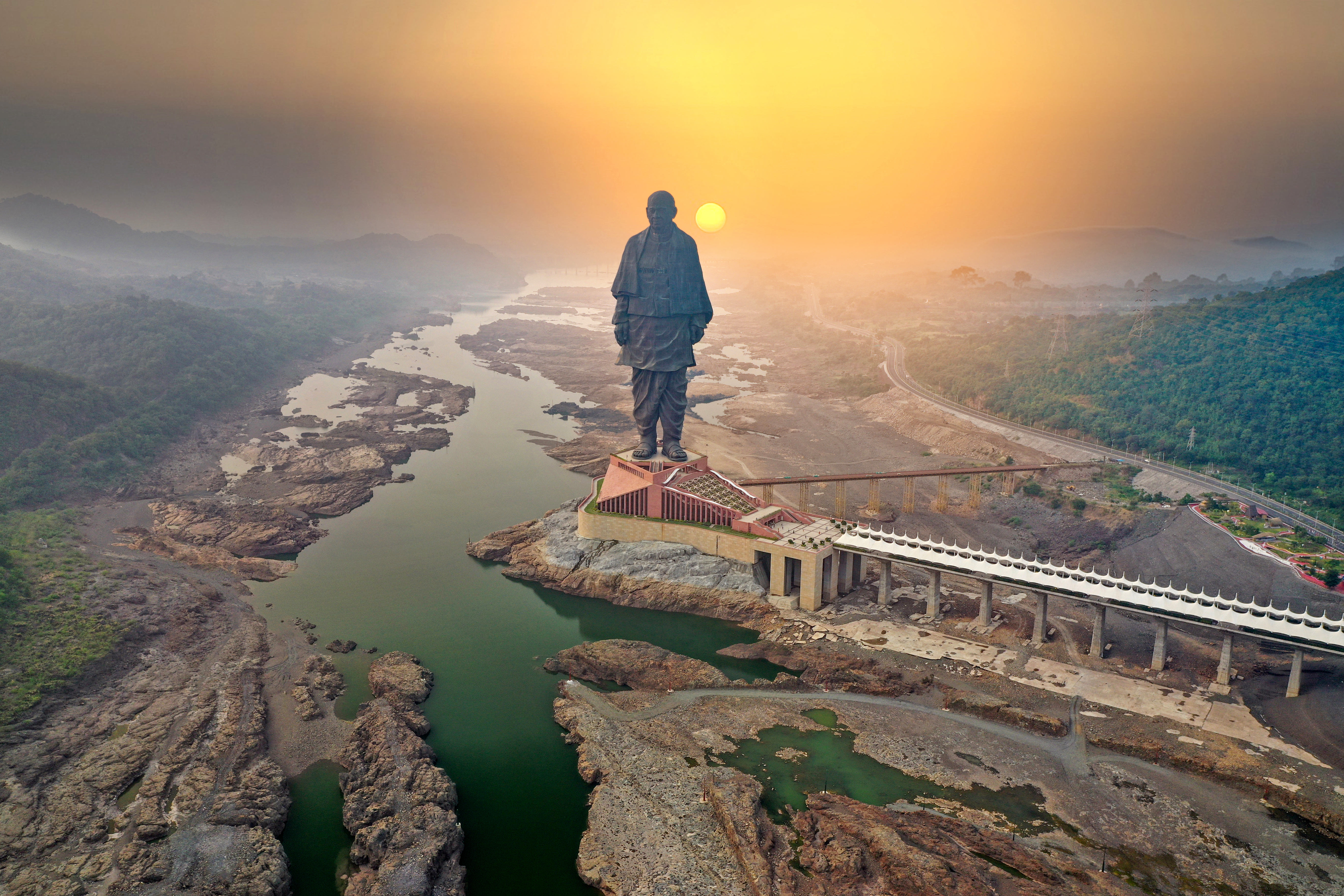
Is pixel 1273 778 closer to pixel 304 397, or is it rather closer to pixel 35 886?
pixel 35 886

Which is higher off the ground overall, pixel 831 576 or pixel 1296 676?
pixel 831 576

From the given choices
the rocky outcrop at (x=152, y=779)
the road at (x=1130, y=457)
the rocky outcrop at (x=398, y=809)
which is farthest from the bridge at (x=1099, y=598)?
the rocky outcrop at (x=152, y=779)

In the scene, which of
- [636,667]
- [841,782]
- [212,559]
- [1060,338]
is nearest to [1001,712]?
[841,782]

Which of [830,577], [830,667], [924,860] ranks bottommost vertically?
[830,667]

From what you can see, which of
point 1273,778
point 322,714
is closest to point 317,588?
point 322,714

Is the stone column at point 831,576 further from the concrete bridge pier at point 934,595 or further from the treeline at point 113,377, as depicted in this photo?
the treeline at point 113,377

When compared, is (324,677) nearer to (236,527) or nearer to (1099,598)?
(236,527)
